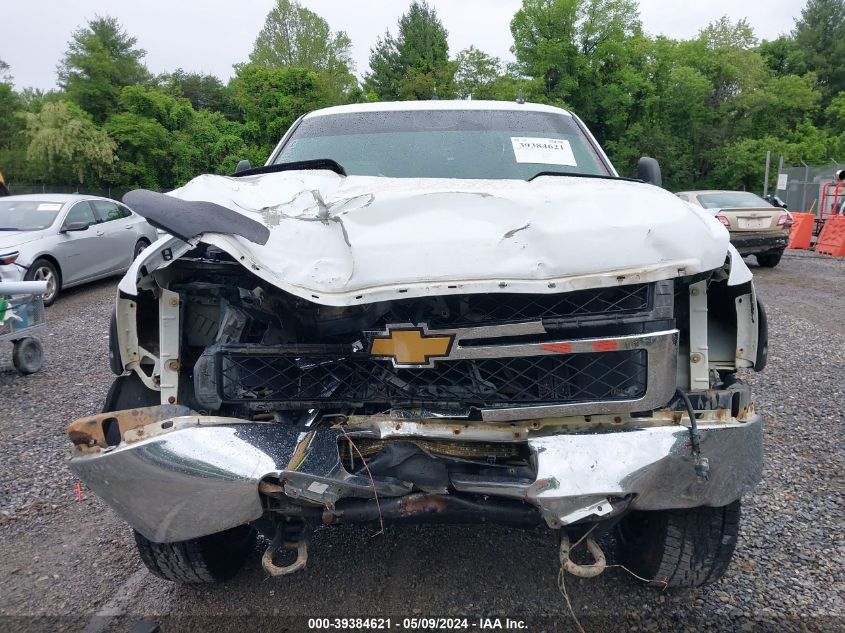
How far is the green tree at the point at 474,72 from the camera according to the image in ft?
137

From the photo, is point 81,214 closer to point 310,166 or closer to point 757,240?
point 310,166

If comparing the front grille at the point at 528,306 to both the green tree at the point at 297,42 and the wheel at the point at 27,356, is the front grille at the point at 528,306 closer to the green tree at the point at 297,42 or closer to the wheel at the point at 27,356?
the wheel at the point at 27,356

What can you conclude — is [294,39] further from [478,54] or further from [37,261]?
[37,261]

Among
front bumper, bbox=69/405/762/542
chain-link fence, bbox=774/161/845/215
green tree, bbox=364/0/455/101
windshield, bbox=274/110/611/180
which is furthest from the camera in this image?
green tree, bbox=364/0/455/101

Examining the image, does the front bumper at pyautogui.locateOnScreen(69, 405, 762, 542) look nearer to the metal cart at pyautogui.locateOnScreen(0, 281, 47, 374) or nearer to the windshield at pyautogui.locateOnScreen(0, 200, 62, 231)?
the metal cart at pyautogui.locateOnScreen(0, 281, 47, 374)

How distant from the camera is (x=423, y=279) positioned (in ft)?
6.53

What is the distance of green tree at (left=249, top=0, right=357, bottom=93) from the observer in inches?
2074

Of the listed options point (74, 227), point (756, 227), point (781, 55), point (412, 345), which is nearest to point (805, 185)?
point (756, 227)

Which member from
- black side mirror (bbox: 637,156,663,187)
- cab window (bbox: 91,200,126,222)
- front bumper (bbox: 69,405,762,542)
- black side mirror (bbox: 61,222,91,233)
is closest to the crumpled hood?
front bumper (bbox: 69,405,762,542)

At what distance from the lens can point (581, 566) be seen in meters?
2.15

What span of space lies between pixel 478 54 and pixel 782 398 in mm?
41382

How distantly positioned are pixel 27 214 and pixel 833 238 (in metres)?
15.7

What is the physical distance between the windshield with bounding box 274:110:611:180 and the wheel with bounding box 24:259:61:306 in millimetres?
6481

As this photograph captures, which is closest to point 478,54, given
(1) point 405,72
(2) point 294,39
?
(1) point 405,72
